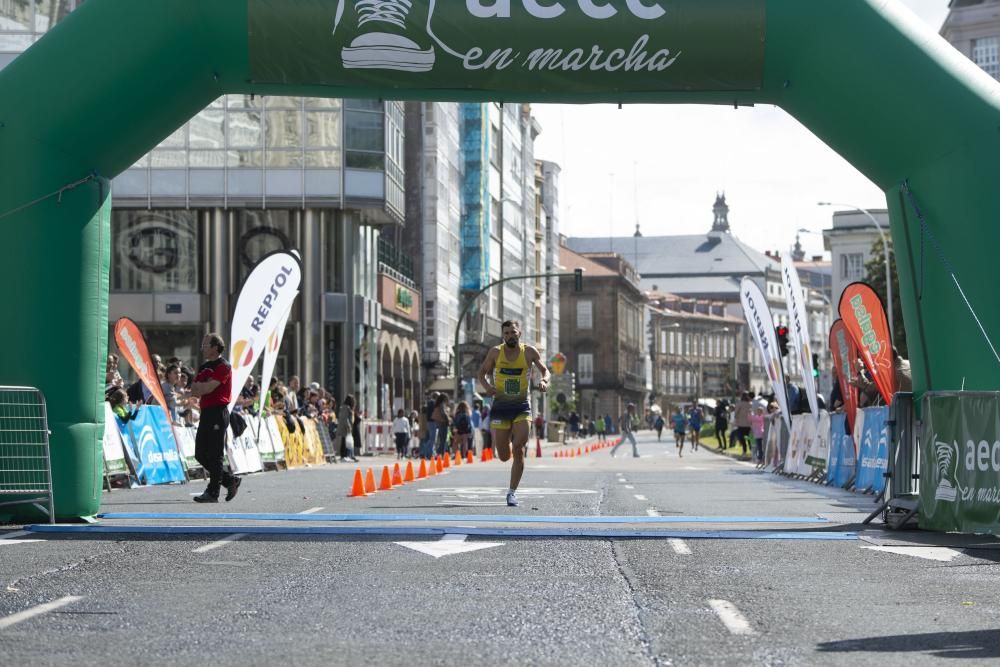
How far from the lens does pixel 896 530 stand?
13773 mm

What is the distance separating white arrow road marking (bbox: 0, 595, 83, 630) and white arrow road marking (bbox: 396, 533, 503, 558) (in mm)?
3159

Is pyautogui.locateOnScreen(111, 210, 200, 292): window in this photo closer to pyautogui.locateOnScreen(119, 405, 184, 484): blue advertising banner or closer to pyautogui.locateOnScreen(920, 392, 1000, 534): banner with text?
pyautogui.locateOnScreen(119, 405, 184, 484): blue advertising banner

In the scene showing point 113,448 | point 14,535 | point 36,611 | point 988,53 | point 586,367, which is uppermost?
point 988,53

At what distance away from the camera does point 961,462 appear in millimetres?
13062

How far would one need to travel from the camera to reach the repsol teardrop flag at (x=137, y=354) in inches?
915

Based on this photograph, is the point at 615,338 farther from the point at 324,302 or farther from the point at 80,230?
the point at 80,230

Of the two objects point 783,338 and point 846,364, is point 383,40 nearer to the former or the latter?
point 846,364

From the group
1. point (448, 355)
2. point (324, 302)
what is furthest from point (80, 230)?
point (448, 355)

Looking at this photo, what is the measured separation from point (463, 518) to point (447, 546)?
10.7 ft

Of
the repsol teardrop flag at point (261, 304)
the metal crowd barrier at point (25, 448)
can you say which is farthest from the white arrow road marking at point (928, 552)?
the repsol teardrop flag at point (261, 304)

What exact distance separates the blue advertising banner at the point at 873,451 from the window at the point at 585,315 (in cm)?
13645

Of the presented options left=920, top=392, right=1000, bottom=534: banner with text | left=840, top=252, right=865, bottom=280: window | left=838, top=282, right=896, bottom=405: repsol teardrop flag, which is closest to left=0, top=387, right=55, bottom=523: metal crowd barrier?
left=920, top=392, right=1000, bottom=534: banner with text

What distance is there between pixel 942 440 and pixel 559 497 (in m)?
6.65

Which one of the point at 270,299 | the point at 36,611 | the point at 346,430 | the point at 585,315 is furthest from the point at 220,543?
the point at 585,315
